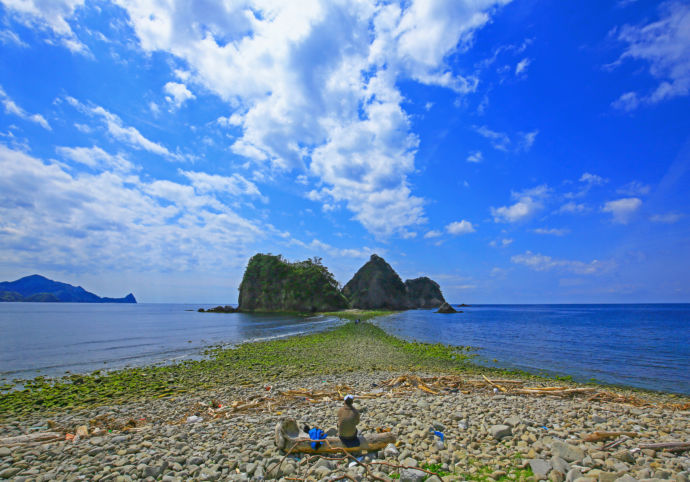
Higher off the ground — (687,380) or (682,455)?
(682,455)

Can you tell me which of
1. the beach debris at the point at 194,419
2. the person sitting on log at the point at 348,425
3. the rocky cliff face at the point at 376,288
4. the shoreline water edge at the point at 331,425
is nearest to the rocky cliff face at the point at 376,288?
the rocky cliff face at the point at 376,288

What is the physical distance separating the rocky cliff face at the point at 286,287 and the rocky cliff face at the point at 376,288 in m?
33.5

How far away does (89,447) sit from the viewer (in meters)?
6.99

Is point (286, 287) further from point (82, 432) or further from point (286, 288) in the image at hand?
point (82, 432)

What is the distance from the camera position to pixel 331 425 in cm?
808

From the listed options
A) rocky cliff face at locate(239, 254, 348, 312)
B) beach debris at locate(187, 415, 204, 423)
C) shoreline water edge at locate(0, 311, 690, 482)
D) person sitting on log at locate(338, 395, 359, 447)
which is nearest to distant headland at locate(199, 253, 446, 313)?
rocky cliff face at locate(239, 254, 348, 312)

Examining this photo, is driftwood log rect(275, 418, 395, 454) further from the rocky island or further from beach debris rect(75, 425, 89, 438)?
the rocky island

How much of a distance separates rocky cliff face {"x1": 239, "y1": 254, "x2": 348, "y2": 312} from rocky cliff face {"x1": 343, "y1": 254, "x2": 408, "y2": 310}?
33.5m

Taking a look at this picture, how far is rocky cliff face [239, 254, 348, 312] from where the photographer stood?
118 meters

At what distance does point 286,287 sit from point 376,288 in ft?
178

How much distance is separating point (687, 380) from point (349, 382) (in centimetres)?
1886

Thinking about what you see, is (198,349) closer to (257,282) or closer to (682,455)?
(682,455)

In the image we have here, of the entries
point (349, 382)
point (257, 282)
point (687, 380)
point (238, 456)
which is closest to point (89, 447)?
point (238, 456)

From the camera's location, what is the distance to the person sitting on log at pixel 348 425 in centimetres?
634
